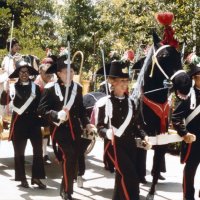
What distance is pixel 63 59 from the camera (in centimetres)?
610

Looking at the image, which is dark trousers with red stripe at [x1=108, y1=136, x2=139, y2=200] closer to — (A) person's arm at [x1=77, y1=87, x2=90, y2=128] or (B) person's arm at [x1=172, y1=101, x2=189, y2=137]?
(B) person's arm at [x1=172, y1=101, x2=189, y2=137]

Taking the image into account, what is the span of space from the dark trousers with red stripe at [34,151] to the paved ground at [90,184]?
0.21 meters

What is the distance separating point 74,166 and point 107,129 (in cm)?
95

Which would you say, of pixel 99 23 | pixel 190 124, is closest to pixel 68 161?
pixel 190 124

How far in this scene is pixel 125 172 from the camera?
16.6 feet

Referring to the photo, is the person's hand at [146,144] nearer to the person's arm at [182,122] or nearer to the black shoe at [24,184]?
the person's arm at [182,122]

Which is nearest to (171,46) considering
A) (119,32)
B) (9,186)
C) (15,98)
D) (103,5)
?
(15,98)

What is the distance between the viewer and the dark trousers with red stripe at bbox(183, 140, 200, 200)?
5.65m

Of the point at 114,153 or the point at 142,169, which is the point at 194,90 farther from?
the point at 142,169

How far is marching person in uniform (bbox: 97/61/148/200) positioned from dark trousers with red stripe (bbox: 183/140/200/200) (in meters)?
0.70

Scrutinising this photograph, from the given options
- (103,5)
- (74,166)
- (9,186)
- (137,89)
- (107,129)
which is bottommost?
(9,186)

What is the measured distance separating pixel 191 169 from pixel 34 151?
7.61ft

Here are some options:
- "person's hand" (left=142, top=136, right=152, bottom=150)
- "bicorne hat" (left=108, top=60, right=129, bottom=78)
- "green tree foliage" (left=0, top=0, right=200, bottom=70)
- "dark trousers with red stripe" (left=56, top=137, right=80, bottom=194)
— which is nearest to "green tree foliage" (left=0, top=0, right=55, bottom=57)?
"green tree foliage" (left=0, top=0, right=200, bottom=70)

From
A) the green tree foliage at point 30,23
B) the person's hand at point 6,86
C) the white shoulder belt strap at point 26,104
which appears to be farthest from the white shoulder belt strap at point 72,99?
the green tree foliage at point 30,23
